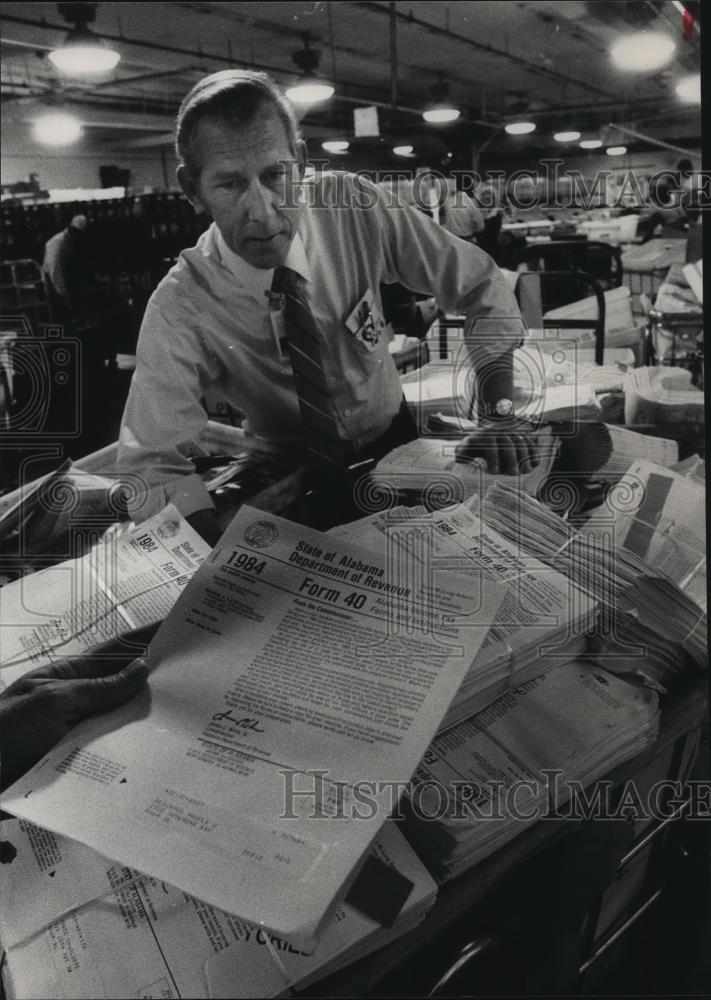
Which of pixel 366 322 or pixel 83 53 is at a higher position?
pixel 83 53

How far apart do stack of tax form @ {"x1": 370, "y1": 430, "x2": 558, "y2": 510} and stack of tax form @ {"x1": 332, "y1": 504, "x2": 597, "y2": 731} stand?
141mm

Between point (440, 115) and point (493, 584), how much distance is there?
1.20 meters

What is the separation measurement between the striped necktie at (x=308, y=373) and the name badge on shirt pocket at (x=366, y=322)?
99 mm

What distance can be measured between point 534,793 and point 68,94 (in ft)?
37.8

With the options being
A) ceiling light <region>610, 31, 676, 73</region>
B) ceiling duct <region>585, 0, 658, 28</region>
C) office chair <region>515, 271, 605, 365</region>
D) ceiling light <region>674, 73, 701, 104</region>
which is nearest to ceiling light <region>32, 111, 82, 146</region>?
ceiling duct <region>585, 0, 658, 28</region>

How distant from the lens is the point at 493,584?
0.70 metres

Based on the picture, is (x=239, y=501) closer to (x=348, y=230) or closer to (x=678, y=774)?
(x=348, y=230)

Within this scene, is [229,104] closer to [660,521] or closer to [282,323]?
[282,323]

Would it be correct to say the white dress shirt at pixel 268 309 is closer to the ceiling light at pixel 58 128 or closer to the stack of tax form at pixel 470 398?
the stack of tax form at pixel 470 398

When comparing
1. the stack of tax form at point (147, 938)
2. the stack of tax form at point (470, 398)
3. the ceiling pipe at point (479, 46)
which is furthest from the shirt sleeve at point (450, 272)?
the ceiling pipe at point (479, 46)

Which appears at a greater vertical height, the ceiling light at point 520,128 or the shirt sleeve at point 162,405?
the ceiling light at point 520,128

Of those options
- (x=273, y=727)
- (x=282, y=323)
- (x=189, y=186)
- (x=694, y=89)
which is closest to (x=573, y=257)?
(x=282, y=323)

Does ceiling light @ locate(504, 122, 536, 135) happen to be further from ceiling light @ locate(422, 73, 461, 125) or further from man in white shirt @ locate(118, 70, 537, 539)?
man in white shirt @ locate(118, 70, 537, 539)

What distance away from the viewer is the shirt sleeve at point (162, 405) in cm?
129
